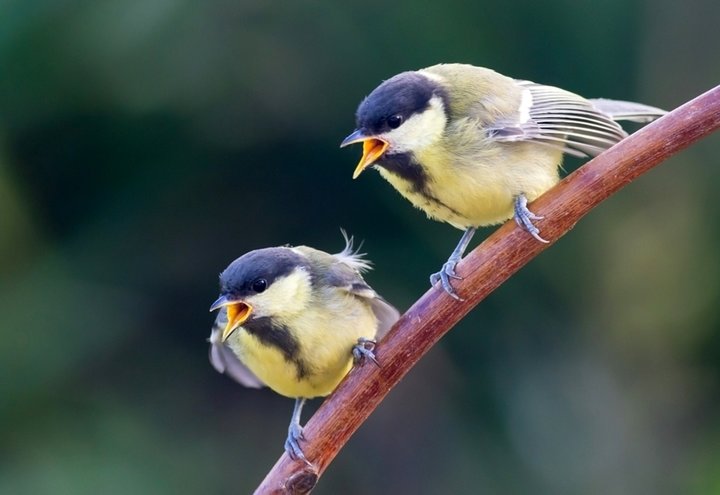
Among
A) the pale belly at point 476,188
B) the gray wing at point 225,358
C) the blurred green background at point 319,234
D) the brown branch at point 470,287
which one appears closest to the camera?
the brown branch at point 470,287

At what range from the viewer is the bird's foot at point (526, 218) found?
1.21 m

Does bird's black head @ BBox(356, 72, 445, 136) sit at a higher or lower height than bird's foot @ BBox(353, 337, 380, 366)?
higher

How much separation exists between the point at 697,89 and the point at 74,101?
1.52 m

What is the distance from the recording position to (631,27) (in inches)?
88.7

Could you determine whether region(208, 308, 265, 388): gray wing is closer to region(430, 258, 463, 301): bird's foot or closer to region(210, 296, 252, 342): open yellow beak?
region(210, 296, 252, 342): open yellow beak

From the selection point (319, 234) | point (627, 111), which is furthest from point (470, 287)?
point (319, 234)

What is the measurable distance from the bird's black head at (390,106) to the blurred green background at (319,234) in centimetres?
78

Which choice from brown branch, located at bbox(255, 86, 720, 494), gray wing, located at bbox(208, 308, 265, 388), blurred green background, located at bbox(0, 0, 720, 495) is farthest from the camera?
blurred green background, located at bbox(0, 0, 720, 495)

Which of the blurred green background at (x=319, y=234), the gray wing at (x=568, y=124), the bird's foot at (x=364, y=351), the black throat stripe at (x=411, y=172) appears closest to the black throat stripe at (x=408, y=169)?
the black throat stripe at (x=411, y=172)

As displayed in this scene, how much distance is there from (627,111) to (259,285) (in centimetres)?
67

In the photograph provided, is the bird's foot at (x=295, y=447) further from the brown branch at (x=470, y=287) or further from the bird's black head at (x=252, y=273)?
the bird's black head at (x=252, y=273)

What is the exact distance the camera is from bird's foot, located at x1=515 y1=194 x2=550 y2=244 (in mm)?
1210

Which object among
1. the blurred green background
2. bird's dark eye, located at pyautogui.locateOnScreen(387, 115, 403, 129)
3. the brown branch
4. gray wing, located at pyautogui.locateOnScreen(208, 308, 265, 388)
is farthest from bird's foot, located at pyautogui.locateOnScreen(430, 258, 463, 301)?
the blurred green background

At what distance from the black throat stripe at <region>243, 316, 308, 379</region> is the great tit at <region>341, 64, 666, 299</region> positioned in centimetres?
30
